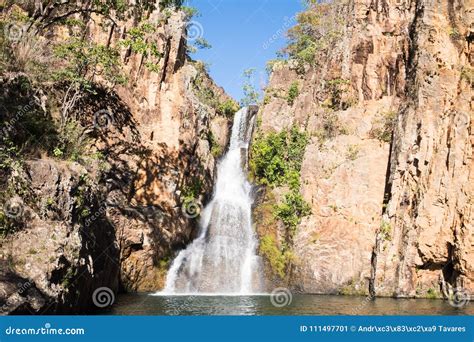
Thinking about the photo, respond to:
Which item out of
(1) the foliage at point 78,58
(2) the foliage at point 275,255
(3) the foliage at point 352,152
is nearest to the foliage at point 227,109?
(3) the foliage at point 352,152

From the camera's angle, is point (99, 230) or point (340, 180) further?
point (340, 180)

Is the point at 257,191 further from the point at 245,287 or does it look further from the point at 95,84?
the point at 95,84

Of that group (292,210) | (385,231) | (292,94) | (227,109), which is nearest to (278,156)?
(292,210)

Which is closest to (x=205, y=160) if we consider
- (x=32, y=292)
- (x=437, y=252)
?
(x=437, y=252)

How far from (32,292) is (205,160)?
2435cm

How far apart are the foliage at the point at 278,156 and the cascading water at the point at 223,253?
1663 mm

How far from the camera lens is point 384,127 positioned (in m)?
32.8

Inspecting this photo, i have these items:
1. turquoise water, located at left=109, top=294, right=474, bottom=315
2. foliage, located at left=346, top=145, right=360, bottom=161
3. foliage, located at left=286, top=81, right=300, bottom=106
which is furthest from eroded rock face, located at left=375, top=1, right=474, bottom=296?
foliage, located at left=286, top=81, right=300, bottom=106

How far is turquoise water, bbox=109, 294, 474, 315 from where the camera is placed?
18.1m

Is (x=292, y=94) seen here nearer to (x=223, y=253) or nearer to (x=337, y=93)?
(x=337, y=93)

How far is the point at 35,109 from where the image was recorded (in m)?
16.9

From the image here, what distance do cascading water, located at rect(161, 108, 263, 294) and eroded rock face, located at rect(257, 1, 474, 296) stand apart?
8.39 feet

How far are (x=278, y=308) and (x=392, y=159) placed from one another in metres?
15.0

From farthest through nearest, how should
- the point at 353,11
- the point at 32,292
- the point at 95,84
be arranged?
the point at 353,11 → the point at 95,84 → the point at 32,292
